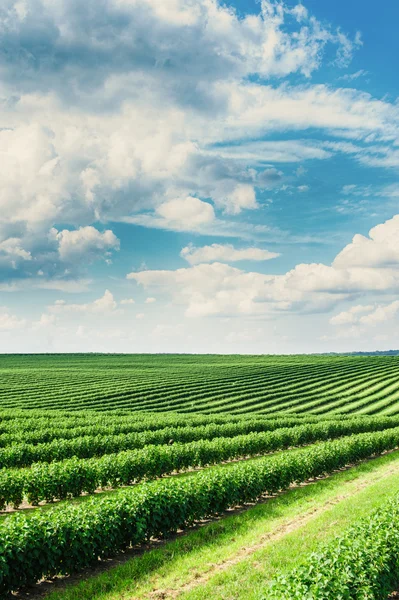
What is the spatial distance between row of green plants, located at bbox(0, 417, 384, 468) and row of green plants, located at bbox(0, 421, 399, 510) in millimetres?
2165

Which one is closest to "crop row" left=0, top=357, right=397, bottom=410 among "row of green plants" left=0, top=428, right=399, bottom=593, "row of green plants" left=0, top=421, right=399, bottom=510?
"row of green plants" left=0, top=421, right=399, bottom=510

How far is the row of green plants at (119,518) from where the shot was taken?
36.8ft

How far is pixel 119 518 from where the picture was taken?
43.8 ft

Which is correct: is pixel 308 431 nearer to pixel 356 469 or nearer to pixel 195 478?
pixel 356 469

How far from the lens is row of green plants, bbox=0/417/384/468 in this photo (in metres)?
25.3

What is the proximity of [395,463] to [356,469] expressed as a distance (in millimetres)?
3327

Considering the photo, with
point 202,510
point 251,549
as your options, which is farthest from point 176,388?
point 251,549

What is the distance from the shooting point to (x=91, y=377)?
83.2 m

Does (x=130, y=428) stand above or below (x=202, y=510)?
below

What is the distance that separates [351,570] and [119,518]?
21.7 feet

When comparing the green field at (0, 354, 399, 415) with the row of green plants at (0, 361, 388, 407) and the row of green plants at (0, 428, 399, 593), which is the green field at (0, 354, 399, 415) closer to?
the row of green plants at (0, 361, 388, 407)

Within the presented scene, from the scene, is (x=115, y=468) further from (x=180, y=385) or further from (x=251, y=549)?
(x=180, y=385)

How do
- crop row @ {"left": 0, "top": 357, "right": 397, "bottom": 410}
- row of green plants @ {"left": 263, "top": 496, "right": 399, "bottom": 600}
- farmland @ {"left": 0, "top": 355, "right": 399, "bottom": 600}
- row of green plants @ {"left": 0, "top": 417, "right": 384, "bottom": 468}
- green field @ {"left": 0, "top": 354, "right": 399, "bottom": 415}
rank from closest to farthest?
row of green plants @ {"left": 263, "top": 496, "right": 399, "bottom": 600}, farmland @ {"left": 0, "top": 355, "right": 399, "bottom": 600}, row of green plants @ {"left": 0, "top": 417, "right": 384, "bottom": 468}, green field @ {"left": 0, "top": 354, "right": 399, "bottom": 415}, crop row @ {"left": 0, "top": 357, "right": 397, "bottom": 410}

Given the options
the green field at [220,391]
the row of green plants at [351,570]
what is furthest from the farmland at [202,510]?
the green field at [220,391]
